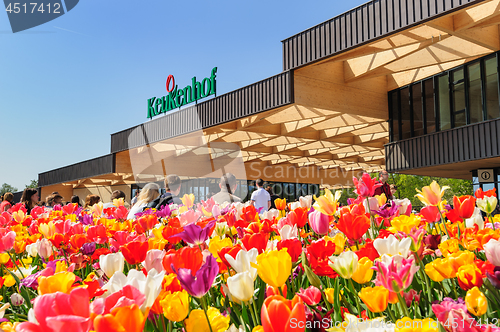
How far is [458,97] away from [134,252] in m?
14.2

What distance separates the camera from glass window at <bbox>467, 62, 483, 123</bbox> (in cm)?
1230

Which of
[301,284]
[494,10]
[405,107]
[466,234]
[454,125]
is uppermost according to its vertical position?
[494,10]

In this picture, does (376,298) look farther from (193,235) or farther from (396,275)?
(193,235)

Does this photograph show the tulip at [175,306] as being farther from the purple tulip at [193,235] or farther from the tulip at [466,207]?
the tulip at [466,207]

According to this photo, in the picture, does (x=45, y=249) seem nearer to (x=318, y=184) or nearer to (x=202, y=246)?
(x=202, y=246)

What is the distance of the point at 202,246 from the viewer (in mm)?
1476

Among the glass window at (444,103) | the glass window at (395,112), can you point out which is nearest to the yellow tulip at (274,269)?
the glass window at (444,103)

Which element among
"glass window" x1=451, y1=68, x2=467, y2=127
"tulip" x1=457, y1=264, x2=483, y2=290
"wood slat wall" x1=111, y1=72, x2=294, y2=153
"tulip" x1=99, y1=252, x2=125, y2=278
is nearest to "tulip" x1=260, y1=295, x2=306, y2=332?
"tulip" x1=457, y1=264, x2=483, y2=290

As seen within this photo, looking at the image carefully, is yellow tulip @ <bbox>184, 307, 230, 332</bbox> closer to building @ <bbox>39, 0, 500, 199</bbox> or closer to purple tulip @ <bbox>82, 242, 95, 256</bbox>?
purple tulip @ <bbox>82, 242, 95, 256</bbox>

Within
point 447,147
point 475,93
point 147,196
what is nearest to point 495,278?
point 147,196

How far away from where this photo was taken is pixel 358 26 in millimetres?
9484

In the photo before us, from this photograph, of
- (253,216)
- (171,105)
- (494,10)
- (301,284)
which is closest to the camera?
(301,284)

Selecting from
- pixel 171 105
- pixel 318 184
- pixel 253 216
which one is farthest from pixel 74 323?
pixel 318 184

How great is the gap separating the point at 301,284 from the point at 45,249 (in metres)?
1.16
